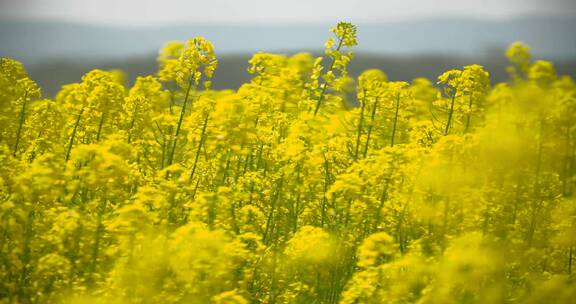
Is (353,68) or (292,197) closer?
(292,197)

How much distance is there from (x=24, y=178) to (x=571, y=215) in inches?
262

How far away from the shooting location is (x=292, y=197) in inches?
321

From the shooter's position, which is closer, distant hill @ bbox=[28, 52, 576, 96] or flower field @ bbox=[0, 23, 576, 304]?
flower field @ bbox=[0, 23, 576, 304]

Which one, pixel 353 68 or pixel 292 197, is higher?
pixel 353 68

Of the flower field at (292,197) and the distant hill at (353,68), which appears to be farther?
the distant hill at (353,68)

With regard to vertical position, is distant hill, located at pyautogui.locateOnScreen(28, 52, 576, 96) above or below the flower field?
above

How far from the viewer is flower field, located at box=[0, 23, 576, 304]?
586 centimetres

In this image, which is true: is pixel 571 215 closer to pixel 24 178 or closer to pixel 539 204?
pixel 539 204

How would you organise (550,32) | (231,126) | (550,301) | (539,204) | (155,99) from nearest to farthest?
(550,301) → (231,126) → (539,204) → (155,99) → (550,32)

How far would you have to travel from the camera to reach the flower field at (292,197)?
5855mm

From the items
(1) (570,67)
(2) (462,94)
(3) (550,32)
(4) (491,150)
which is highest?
(3) (550,32)

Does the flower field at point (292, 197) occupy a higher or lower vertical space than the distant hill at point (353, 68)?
lower

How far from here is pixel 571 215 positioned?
791 cm

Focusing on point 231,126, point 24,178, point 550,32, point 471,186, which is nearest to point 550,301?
point 471,186
